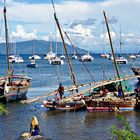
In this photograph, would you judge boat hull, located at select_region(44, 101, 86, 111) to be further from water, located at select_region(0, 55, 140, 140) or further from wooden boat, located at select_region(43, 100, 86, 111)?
water, located at select_region(0, 55, 140, 140)

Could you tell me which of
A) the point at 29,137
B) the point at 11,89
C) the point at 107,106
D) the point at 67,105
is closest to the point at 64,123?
the point at 67,105

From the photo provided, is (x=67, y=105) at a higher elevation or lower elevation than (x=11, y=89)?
lower

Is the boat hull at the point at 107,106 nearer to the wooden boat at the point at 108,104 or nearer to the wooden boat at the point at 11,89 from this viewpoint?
the wooden boat at the point at 108,104

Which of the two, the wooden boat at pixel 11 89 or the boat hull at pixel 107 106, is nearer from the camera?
the boat hull at pixel 107 106

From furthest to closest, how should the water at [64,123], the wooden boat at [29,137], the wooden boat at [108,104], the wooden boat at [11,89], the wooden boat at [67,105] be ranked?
the wooden boat at [11,89]
the wooden boat at [67,105]
the wooden boat at [108,104]
the water at [64,123]
the wooden boat at [29,137]

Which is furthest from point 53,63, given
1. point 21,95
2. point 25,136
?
point 25,136

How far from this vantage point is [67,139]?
123 feet

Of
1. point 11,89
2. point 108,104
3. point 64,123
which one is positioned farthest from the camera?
point 11,89

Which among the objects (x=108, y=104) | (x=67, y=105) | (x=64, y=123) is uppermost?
(x=108, y=104)

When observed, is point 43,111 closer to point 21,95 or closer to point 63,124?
point 63,124

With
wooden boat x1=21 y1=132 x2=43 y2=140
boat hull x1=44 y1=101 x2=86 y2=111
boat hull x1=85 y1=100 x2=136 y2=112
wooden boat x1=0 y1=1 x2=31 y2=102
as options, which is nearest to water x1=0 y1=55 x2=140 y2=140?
wooden boat x1=21 y1=132 x2=43 y2=140

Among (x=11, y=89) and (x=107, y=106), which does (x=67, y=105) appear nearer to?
(x=107, y=106)

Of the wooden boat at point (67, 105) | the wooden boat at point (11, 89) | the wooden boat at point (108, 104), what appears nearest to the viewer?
the wooden boat at point (108, 104)

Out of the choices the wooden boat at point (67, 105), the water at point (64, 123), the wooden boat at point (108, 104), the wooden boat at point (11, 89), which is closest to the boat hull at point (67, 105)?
the wooden boat at point (67, 105)
